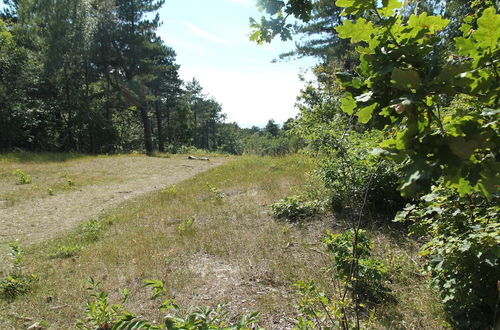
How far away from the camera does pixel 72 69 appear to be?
21812 mm

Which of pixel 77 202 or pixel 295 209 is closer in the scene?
pixel 295 209

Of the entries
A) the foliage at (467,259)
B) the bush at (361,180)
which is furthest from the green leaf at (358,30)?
the bush at (361,180)

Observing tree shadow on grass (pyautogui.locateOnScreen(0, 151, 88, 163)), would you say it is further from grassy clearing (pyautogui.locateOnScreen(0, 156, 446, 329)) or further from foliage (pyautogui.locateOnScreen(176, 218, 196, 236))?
foliage (pyautogui.locateOnScreen(176, 218, 196, 236))

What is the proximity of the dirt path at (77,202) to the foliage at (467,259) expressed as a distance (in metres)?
5.99

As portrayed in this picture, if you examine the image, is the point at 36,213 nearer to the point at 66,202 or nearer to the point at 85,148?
the point at 66,202

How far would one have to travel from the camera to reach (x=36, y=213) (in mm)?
7668

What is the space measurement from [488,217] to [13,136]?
2323 centimetres

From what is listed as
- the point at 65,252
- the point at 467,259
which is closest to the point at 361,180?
the point at 467,259

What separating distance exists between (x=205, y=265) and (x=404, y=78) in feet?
12.1

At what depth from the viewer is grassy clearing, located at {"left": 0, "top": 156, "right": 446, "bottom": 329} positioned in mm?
3010

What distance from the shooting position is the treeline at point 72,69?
1862 cm

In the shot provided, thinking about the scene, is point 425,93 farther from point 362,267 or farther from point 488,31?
point 362,267

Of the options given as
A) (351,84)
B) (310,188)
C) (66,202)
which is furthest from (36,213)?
(351,84)

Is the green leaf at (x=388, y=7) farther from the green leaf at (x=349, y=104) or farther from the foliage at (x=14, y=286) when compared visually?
the foliage at (x=14, y=286)
